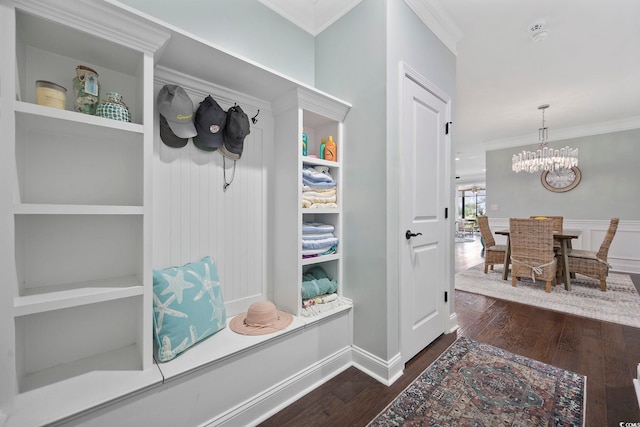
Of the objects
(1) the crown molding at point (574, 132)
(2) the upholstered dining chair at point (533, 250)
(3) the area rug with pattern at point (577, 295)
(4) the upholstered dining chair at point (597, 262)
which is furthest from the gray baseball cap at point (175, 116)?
(1) the crown molding at point (574, 132)

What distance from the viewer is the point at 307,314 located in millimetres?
1691

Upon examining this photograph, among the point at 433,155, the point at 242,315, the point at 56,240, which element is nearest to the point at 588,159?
the point at 433,155

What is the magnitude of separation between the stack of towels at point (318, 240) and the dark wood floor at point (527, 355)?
0.83 m

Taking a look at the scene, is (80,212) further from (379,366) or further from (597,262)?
(597,262)

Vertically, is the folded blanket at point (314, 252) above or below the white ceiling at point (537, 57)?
below

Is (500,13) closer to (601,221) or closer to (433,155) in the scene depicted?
(433,155)

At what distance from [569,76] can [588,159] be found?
2.92m

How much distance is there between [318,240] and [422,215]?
82cm

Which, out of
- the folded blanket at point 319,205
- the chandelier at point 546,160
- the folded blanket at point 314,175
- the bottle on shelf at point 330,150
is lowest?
the folded blanket at point 319,205

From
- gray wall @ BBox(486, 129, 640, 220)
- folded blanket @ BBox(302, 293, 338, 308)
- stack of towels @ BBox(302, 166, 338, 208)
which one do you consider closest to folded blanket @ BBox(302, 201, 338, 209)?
stack of towels @ BBox(302, 166, 338, 208)

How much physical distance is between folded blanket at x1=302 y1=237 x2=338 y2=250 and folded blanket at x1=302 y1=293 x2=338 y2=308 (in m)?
0.35

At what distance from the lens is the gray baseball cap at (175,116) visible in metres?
1.36

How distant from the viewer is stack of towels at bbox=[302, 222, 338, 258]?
1767 millimetres

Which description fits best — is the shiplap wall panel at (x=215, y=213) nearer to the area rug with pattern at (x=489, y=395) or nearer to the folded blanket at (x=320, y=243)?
the folded blanket at (x=320, y=243)
